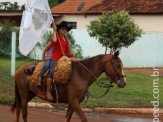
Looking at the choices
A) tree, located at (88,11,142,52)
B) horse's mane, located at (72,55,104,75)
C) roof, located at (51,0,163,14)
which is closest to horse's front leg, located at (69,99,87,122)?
horse's mane, located at (72,55,104,75)

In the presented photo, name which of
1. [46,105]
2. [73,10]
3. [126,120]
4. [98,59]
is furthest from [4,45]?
[98,59]

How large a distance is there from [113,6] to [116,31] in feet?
47.3

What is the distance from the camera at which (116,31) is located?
19641 mm

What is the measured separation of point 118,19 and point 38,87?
11.2 meters

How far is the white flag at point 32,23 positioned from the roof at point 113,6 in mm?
22224

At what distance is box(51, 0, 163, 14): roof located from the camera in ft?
104

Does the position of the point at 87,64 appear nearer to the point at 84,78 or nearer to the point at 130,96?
the point at 84,78

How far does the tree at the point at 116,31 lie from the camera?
19375 mm

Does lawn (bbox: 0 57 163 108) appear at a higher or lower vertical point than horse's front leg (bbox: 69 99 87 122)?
lower

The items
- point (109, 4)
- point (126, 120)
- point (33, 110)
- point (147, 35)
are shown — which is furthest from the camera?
point (109, 4)

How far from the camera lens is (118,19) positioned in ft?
65.4

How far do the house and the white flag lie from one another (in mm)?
17616

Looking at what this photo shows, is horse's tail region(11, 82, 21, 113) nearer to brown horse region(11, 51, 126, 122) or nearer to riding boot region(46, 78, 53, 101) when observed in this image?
brown horse region(11, 51, 126, 122)

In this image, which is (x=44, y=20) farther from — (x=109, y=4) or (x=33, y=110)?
(x=109, y=4)
